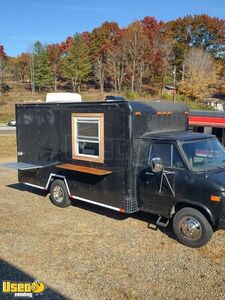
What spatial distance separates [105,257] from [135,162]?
211cm

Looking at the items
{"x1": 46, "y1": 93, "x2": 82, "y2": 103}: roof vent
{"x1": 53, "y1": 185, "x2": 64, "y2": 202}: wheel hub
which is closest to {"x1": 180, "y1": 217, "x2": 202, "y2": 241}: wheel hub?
{"x1": 53, "y1": 185, "x2": 64, "y2": 202}: wheel hub

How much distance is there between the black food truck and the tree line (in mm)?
47613

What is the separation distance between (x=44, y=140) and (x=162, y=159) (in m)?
3.80

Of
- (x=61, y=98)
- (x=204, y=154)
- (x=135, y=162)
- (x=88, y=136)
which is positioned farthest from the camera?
(x=61, y=98)

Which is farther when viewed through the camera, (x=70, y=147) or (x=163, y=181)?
(x=70, y=147)

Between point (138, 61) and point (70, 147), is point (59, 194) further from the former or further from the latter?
point (138, 61)

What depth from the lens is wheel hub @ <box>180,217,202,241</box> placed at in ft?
21.8

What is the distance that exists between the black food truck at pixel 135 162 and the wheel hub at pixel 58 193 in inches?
1.0

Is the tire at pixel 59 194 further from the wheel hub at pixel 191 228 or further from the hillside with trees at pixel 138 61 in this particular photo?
the hillside with trees at pixel 138 61

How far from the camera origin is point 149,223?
8.02 m

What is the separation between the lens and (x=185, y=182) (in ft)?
22.1

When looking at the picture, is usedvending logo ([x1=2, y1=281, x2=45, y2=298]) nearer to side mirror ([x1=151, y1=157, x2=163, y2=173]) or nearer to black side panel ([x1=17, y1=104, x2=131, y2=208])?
black side panel ([x1=17, y1=104, x2=131, y2=208])

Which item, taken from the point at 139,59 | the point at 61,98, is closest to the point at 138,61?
the point at 139,59

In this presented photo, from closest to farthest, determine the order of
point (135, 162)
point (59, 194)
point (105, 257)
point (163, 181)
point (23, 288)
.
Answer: point (23, 288) → point (105, 257) → point (163, 181) → point (135, 162) → point (59, 194)
